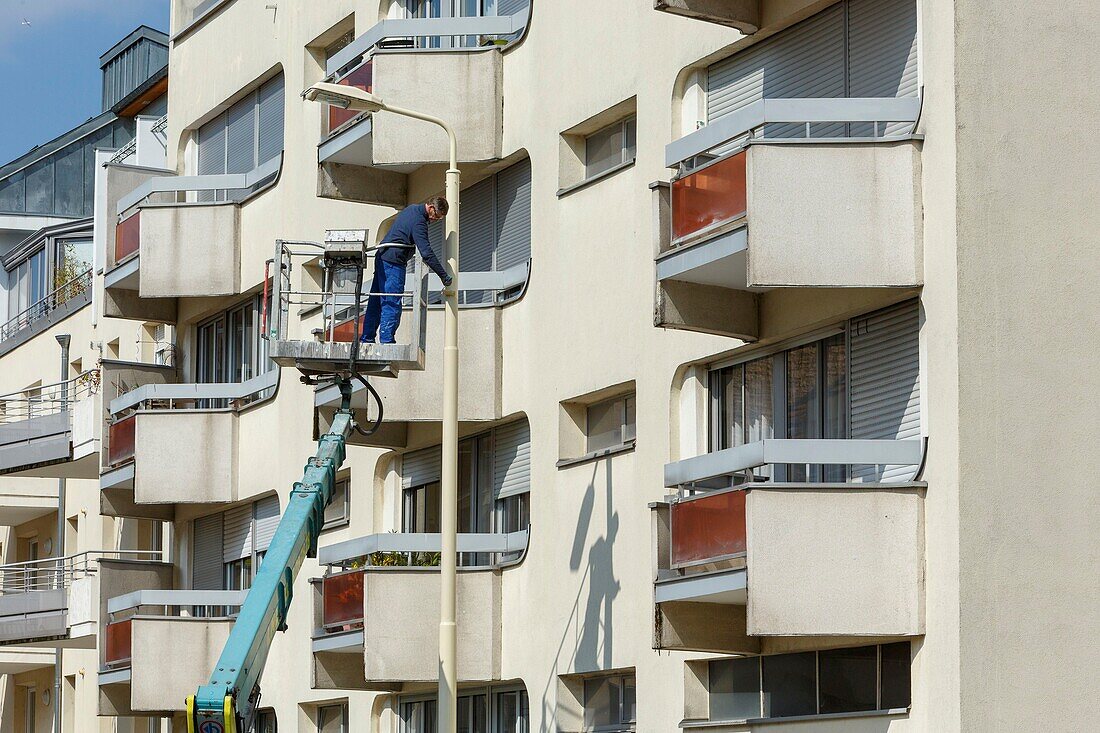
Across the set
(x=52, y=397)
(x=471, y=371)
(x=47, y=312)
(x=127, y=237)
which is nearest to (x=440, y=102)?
(x=471, y=371)

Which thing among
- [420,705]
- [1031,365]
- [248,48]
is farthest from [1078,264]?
[248,48]

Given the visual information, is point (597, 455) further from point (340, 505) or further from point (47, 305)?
point (47, 305)

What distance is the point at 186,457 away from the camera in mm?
32031

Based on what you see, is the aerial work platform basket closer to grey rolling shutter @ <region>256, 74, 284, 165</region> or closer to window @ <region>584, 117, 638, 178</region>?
window @ <region>584, 117, 638, 178</region>

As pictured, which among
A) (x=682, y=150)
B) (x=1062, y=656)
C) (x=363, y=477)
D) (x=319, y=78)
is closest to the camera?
(x=1062, y=656)

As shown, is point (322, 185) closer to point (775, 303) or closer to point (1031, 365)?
point (775, 303)

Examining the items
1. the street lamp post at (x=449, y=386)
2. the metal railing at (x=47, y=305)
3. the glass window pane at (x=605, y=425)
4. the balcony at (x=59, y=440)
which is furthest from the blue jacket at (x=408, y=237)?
the metal railing at (x=47, y=305)

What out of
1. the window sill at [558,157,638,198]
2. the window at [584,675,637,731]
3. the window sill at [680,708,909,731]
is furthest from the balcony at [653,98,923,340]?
the window at [584,675,637,731]

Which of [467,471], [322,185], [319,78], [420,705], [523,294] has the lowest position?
[420,705]

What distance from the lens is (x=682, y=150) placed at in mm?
19391

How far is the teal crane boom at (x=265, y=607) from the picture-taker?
1625cm

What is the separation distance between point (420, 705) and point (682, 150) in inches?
379

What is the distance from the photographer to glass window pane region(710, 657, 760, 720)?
20000mm

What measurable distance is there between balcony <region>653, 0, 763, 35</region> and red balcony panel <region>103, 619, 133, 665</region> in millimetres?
15196
